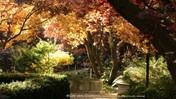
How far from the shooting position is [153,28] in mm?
4461

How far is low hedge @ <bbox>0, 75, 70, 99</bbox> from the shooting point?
22.7 feet

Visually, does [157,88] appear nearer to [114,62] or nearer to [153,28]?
[153,28]

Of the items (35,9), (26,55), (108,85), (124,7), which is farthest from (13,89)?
(108,85)

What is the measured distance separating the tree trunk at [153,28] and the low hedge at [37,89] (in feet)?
8.72

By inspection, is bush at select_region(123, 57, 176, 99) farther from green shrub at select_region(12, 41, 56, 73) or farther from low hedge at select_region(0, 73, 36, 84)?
green shrub at select_region(12, 41, 56, 73)

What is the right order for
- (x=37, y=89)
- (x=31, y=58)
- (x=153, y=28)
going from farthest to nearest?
1. (x=31, y=58)
2. (x=37, y=89)
3. (x=153, y=28)

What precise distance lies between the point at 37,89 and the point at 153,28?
409 centimetres

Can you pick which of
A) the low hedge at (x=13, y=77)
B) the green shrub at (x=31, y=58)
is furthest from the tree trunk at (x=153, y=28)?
the green shrub at (x=31, y=58)

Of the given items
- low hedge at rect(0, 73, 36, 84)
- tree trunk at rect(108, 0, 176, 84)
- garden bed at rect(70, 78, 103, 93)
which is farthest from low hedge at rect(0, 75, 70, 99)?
garden bed at rect(70, 78, 103, 93)

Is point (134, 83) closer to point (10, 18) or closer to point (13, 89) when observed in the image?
point (10, 18)

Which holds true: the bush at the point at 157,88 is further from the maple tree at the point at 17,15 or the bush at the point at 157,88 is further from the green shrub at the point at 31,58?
the green shrub at the point at 31,58

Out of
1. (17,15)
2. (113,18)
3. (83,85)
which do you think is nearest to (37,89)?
(113,18)

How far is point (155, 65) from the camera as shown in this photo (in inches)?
488

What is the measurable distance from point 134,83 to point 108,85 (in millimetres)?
6034
